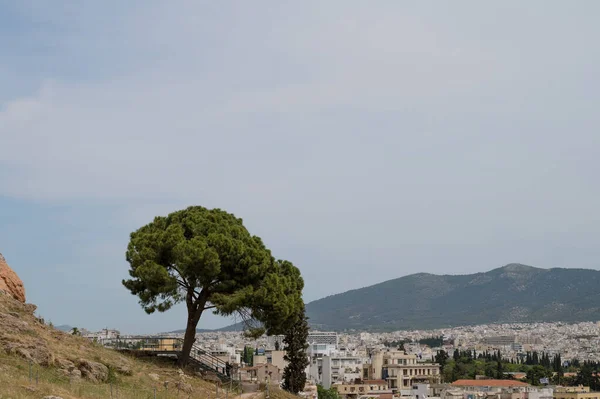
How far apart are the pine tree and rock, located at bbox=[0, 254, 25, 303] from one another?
14.3 m

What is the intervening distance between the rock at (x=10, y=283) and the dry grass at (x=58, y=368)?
1.69m

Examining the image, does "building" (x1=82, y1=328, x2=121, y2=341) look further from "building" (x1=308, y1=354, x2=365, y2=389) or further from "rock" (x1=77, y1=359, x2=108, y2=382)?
"building" (x1=308, y1=354, x2=365, y2=389)

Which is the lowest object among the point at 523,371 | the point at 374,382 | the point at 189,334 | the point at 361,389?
the point at 361,389

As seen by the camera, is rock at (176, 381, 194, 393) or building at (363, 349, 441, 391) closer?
rock at (176, 381, 194, 393)

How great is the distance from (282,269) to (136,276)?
5.68 meters

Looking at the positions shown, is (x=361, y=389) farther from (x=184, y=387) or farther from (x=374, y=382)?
(x=184, y=387)

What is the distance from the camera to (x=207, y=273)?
2733cm

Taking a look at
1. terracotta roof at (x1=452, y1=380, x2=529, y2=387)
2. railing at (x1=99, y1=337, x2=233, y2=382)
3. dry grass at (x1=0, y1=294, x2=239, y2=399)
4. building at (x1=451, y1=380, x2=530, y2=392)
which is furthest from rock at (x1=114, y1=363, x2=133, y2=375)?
terracotta roof at (x1=452, y1=380, x2=529, y2=387)

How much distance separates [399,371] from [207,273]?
92572mm

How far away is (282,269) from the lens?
→ 30.8m

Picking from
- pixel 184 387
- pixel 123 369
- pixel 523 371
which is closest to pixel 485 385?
pixel 523 371

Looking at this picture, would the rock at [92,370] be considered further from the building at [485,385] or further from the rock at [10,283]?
the building at [485,385]

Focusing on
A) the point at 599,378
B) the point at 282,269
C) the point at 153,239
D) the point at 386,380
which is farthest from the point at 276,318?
the point at 599,378

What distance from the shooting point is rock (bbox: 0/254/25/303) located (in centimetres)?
2617
